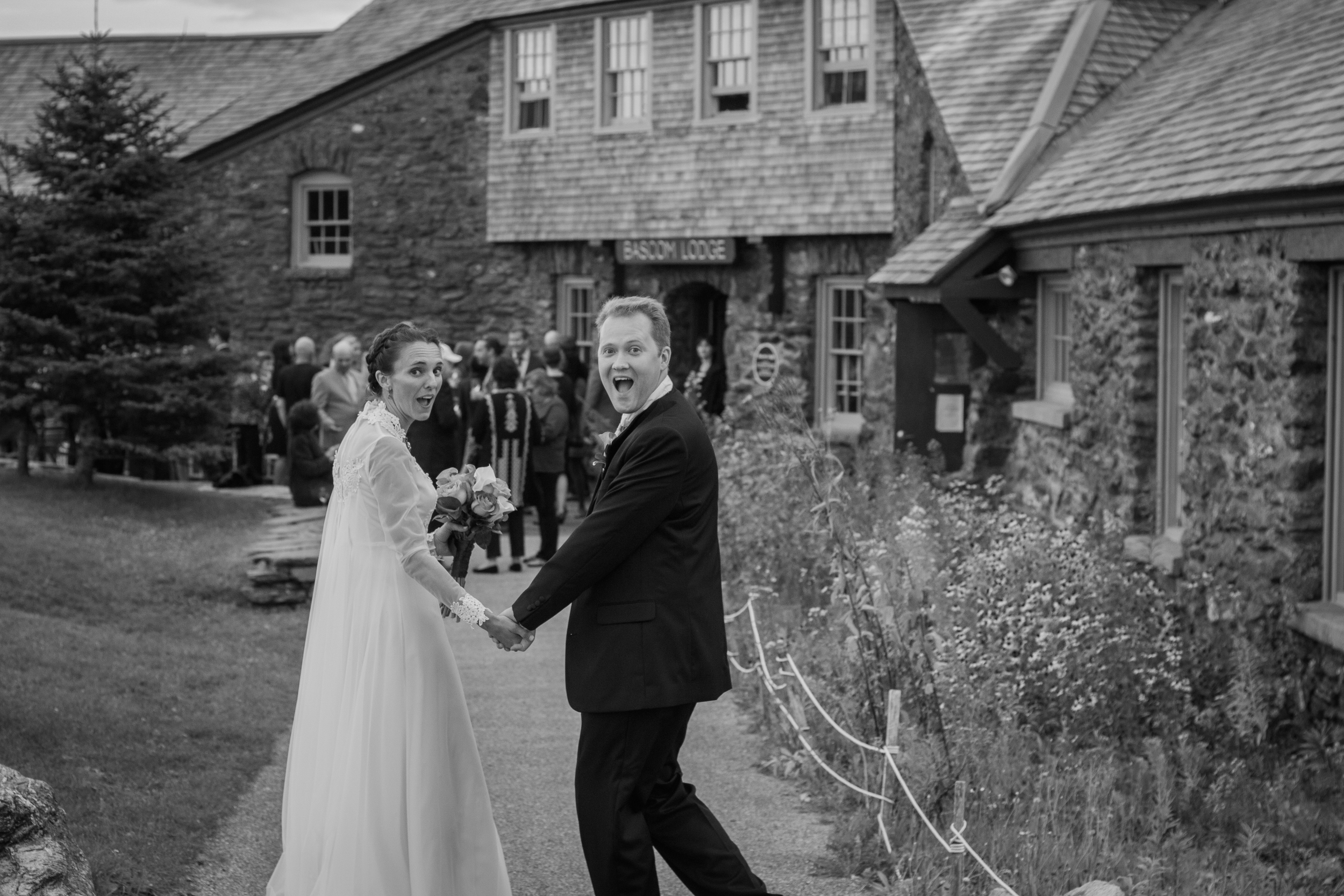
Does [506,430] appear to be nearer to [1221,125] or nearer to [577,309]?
[1221,125]

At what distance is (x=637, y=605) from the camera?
520cm

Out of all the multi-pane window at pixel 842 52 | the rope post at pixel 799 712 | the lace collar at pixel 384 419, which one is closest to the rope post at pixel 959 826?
the rope post at pixel 799 712

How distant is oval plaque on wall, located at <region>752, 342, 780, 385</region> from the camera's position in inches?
883

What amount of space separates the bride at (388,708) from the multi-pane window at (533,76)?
65.3 ft

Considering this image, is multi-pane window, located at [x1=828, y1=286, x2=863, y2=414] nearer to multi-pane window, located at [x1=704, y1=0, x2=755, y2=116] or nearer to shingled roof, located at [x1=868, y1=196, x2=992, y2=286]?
multi-pane window, located at [x1=704, y1=0, x2=755, y2=116]

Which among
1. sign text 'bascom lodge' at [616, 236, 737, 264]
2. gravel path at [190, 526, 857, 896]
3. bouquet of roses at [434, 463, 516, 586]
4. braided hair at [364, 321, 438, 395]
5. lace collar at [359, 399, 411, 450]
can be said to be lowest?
gravel path at [190, 526, 857, 896]

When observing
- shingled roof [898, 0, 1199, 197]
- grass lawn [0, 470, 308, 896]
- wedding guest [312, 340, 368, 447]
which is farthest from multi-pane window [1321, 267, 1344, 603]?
wedding guest [312, 340, 368, 447]

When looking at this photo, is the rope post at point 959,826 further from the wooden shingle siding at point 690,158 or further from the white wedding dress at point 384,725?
the wooden shingle siding at point 690,158

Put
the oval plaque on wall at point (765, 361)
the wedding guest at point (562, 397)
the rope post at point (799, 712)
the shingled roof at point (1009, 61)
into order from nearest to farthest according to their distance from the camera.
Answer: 1. the rope post at point (799, 712)
2. the shingled roof at point (1009, 61)
3. the wedding guest at point (562, 397)
4. the oval plaque on wall at point (765, 361)

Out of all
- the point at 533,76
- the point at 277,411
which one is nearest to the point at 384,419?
the point at 277,411

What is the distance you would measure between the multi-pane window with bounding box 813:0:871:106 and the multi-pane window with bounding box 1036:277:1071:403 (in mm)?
8007

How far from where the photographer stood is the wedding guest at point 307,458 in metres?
14.3

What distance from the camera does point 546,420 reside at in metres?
14.4

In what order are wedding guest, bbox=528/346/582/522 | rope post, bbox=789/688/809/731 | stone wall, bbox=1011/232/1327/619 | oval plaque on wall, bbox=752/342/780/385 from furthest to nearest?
oval plaque on wall, bbox=752/342/780/385 → wedding guest, bbox=528/346/582/522 → stone wall, bbox=1011/232/1327/619 → rope post, bbox=789/688/809/731
